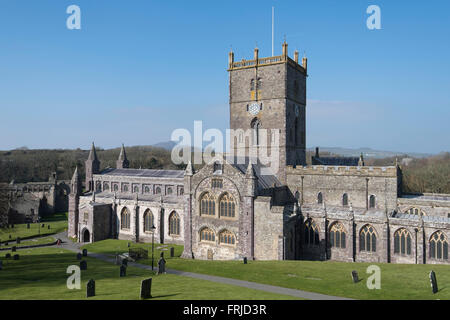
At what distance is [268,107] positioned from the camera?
137ft

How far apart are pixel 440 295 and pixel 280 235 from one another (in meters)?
14.3

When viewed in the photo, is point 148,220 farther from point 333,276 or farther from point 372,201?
point 372,201

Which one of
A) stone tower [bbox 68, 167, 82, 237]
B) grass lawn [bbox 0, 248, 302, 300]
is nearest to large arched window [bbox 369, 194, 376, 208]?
grass lawn [bbox 0, 248, 302, 300]

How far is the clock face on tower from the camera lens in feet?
139

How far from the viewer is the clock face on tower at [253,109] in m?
42.4

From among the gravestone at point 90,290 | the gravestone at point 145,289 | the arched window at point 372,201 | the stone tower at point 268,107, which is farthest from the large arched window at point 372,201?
the gravestone at point 90,290

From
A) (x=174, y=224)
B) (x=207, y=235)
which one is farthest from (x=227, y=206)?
(x=174, y=224)

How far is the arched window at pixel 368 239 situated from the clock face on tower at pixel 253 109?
1928cm

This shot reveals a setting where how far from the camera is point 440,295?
20234 mm

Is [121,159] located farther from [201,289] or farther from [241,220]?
[201,289]

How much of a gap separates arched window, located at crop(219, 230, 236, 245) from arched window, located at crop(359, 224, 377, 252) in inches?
526

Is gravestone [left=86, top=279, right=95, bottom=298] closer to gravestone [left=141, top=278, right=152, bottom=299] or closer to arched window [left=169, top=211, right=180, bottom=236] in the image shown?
gravestone [left=141, top=278, right=152, bottom=299]

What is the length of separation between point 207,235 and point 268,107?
18.0 metres
